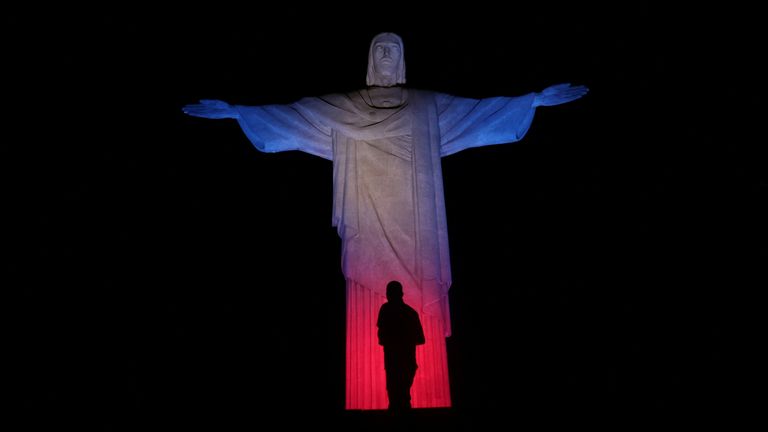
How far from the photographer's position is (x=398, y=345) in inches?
159

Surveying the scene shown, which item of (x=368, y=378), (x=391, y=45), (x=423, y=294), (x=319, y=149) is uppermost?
(x=391, y=45)

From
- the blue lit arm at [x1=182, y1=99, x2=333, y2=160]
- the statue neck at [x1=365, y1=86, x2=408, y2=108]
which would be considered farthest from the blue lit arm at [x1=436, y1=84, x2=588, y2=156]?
the blue lit arm at [x1=182, y1=99, x2=333, y2=160]

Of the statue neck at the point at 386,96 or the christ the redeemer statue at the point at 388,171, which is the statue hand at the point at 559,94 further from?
the statue neck at the point at 386,96

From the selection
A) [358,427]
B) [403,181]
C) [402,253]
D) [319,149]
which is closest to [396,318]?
[358,427]

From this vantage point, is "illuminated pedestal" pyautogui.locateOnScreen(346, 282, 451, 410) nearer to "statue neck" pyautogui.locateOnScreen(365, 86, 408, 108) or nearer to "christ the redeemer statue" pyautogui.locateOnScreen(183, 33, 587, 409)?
"christ the redeemer statue" pyautogui.locateOnScreen(183, 33, 587, 409)

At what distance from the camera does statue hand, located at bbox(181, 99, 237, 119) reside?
5.29 meters

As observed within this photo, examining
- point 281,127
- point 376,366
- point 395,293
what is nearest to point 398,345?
point 395,293

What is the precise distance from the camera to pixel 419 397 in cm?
468

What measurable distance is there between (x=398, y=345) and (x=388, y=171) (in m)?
1.77

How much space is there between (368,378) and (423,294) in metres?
0.75

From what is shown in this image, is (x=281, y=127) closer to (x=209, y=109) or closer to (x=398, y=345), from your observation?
(x=209, y=109)

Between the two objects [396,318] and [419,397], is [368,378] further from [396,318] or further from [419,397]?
[396,318]

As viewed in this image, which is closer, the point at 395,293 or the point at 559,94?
the point at 395,293

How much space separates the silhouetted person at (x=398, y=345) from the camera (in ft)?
12.9
